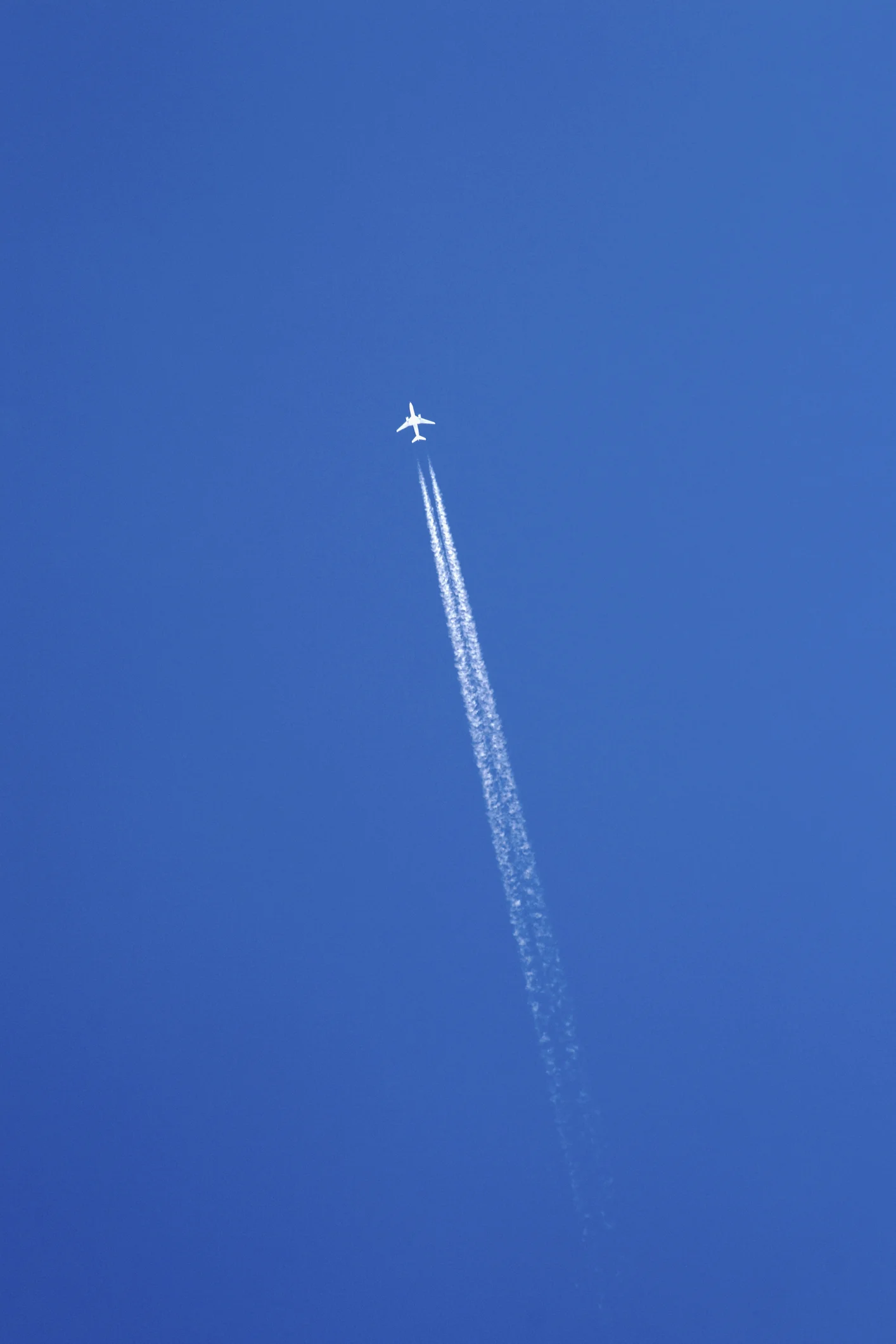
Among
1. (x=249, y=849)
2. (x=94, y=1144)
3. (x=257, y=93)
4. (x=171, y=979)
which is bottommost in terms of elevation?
(x=94, y=1144)

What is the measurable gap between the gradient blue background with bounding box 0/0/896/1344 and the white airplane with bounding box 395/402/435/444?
14 cm

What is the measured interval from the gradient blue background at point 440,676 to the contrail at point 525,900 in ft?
0.42

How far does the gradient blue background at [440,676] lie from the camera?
8.28 meters

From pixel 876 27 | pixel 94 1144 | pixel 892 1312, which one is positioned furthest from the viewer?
pixel 876 27

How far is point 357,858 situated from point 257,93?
6.38 m

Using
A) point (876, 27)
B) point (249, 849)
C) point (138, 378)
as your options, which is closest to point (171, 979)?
point (249, 849)

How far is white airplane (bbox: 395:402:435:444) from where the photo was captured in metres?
9.21

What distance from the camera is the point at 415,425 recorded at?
923 cm

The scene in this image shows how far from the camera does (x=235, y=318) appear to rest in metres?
9.38

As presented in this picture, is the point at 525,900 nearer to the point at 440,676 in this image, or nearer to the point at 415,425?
the point at 440,676

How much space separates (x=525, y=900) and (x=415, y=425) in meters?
3.89

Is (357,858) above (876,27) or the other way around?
the other way around

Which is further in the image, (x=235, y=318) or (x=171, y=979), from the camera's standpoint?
(x=235, y=318)

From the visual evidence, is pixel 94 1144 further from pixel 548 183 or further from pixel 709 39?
pixel 709 39
